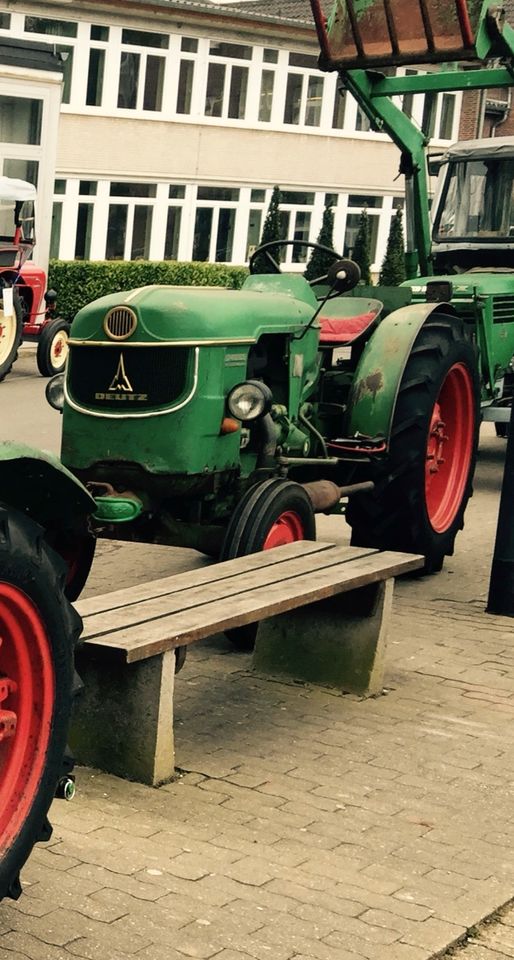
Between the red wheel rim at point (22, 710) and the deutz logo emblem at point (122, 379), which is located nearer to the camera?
the red wheel rim at point (22, 710)

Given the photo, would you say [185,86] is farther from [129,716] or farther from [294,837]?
[294,837]

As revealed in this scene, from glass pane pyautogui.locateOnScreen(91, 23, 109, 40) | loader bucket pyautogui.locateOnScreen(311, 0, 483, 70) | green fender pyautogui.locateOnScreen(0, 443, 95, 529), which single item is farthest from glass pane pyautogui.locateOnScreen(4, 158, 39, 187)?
green fender pyautogui.locateOnScreen(0, 443, 95, 529)

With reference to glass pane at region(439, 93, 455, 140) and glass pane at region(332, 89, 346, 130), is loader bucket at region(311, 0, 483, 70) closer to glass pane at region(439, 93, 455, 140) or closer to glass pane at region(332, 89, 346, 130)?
glass pane at region(332, 89, 346, 130)

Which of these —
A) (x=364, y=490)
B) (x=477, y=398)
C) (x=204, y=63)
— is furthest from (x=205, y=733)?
(x=204, y=63)

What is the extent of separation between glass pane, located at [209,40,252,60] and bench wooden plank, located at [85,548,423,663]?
30072 mm

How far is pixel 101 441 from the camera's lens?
7.66 meters

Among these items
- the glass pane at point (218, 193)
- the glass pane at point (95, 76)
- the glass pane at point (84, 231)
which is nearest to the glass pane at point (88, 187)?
the glass pane at point (84, 231)

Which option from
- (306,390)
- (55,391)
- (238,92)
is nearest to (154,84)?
(238,92)

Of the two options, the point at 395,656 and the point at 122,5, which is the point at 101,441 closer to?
the point at 395,656

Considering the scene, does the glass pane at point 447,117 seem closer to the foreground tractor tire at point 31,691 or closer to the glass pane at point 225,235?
the glass pane at point 225,235

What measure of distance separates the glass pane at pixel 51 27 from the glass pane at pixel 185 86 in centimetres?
329

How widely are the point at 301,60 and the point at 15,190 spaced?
2009cm

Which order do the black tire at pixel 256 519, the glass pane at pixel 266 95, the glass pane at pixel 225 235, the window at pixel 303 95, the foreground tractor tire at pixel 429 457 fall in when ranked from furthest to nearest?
the window at pixel 303 95 → the glass pane at pixel 266 95 → the glass pane at pixel 225 235 → the foreground tractor tire at pixel 429 457 → the black tire at pixel 256 519

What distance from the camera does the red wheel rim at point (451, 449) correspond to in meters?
9.62
